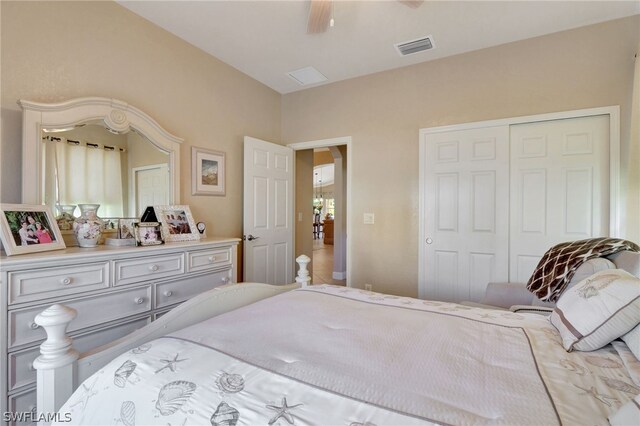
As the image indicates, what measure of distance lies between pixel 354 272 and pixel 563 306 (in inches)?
92.1

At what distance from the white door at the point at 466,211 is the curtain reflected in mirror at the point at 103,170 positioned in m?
2.54

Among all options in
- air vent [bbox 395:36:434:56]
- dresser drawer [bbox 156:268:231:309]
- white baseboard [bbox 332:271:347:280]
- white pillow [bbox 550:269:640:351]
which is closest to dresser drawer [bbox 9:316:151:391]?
dresser drawer [bbox 156:268:231:309]

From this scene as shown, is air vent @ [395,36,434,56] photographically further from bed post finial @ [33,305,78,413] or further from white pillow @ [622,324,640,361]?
bed post finial @ [33,305,78,413]

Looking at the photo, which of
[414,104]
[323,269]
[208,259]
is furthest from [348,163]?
[323,269]

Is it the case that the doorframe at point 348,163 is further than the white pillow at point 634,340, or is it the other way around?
the doorframe at point 348,163

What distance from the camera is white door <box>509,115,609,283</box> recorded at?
2.45 meters

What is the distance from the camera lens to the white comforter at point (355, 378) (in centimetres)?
70

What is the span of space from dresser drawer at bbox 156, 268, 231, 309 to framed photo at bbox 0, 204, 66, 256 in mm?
633

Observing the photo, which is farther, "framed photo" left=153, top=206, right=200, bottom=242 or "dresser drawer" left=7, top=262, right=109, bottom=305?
"framed photo" left=153, top=206, right=200, bottom=242

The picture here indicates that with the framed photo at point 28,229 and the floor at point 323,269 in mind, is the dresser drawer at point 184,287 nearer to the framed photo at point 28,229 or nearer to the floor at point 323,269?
the framed photo at point 28,229

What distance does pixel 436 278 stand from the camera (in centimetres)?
303

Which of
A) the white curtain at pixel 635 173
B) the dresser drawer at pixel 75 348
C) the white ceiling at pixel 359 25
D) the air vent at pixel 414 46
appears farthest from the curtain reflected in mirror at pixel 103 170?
the white curtain at pixel 635 173

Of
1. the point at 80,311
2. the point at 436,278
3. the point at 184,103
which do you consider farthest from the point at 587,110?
the point at 80,311

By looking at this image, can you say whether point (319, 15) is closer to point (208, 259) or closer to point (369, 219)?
point (208, 259)
